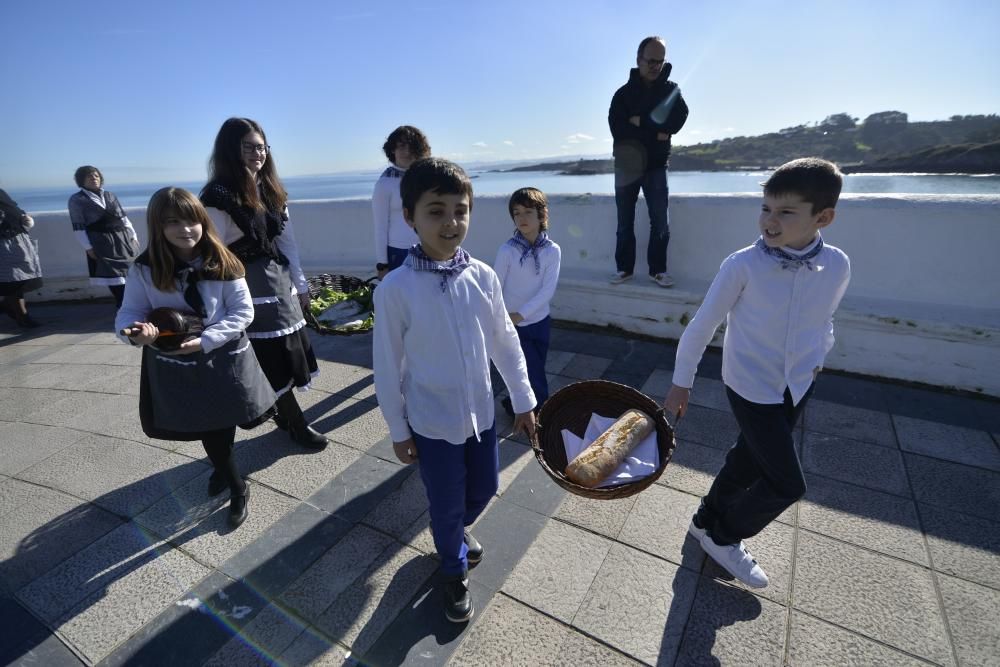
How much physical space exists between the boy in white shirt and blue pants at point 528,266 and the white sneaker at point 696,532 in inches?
57.3

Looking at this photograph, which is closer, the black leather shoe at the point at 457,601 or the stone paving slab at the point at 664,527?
the black leather shoe at the point at 457,601

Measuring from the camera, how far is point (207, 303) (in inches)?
98.9

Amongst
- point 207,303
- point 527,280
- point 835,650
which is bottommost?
point 835,650

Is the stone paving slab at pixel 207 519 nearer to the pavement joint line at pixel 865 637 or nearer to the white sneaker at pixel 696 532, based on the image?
the white sneaker at pixel 696 532

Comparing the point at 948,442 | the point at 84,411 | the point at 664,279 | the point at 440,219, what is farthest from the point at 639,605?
the point at 84,411

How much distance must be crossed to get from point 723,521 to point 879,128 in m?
5.08

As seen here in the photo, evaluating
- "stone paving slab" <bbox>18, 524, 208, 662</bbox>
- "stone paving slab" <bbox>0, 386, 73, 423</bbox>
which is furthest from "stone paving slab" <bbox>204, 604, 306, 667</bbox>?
"stone paving slab" <bbox>0, 386, 73, 423</bbox>

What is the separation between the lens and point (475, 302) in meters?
1.96

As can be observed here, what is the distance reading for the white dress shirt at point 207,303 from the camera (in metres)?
2.42

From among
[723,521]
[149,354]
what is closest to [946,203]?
[723,521]

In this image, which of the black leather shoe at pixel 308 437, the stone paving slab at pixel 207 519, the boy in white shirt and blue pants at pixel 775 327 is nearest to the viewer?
the boy in white shirt and blue pants at pixel 775 327

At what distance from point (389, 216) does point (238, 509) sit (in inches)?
94.0

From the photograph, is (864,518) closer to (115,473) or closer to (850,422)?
(850,422)

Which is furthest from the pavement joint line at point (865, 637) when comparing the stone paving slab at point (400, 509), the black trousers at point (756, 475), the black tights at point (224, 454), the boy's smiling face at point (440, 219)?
the black tights at point (224, 454)
